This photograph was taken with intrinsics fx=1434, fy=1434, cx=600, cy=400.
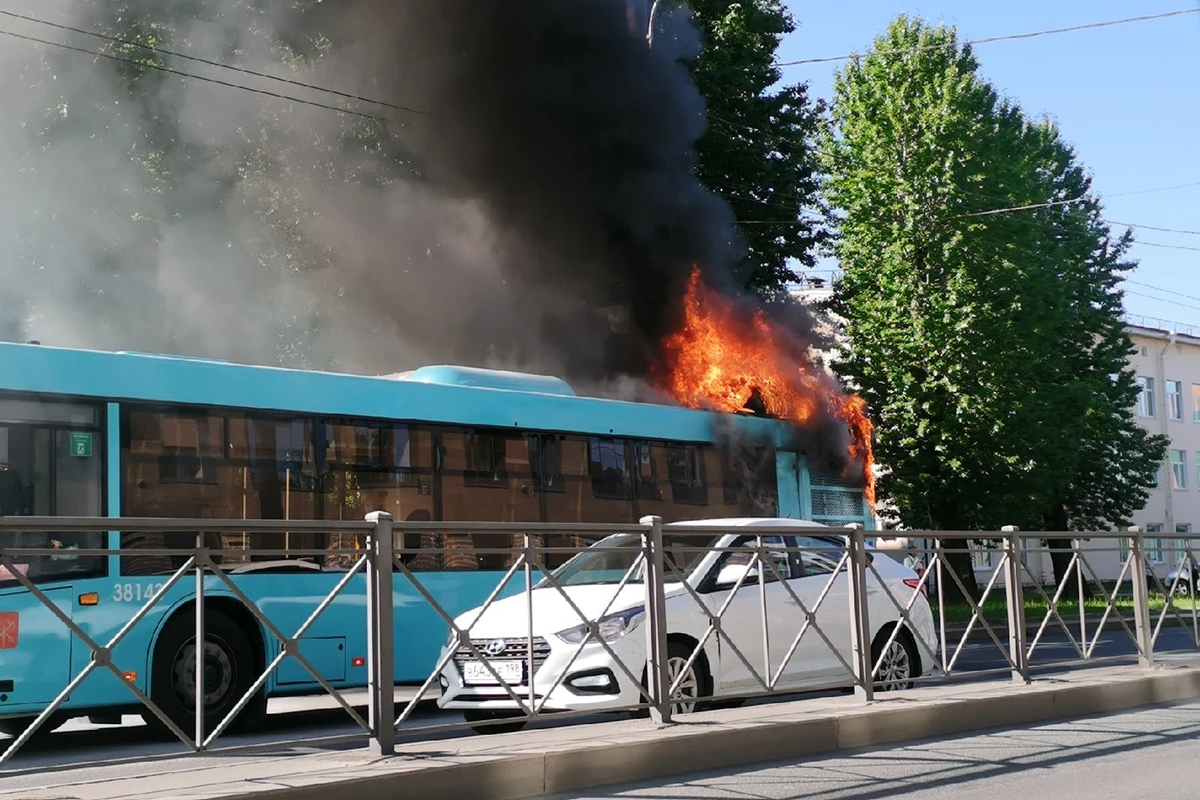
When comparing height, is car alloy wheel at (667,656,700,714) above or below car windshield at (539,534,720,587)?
below

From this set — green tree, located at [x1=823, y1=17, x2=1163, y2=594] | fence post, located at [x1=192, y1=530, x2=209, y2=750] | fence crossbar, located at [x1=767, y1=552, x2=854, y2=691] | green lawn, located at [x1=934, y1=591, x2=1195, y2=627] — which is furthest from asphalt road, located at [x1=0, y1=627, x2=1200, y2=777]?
green tree, located at [x1=823, y1=17, x2=1163, y2=594]

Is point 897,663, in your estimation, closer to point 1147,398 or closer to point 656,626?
point 656,626

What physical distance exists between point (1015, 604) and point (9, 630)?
23.6 feet

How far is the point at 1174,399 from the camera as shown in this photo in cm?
5866

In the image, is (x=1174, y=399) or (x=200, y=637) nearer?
(x=200, y=637)

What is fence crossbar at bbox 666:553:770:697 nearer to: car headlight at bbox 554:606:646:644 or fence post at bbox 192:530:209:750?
car headlight at bbox 554:606:646:644

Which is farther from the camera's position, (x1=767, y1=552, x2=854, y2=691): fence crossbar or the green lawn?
the green lawn

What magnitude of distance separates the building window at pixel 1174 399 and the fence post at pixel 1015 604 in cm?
5106

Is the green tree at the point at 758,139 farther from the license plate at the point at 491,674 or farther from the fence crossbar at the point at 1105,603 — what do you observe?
the license plate at the point at 491,674

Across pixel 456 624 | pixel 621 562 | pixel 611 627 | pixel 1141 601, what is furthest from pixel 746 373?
pixel 456 624

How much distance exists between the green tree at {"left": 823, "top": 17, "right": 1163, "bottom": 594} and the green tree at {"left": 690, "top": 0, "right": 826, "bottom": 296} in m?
0.86

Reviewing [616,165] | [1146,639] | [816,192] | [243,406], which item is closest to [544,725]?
[243,406]

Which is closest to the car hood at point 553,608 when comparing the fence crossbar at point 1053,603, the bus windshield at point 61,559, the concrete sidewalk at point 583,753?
the concrete sidewalk at point 583,753

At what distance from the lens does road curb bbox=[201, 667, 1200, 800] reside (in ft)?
22.2
